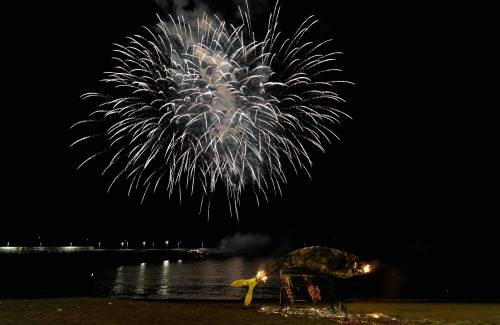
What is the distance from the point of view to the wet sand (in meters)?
17.5

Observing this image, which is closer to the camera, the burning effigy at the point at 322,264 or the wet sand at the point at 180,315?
the wet sand at the point at 180,315

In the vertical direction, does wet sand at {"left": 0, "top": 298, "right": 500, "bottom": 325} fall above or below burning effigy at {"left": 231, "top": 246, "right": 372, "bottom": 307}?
below

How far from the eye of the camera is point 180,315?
61.9ft

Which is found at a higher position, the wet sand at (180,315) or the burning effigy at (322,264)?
the burning effigy at (322,264)

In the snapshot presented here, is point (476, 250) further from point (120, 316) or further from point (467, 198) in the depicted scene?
point (120, 316)

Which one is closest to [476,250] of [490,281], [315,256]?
[490,281]

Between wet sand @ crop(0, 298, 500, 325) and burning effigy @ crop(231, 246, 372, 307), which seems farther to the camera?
burning effigy @ crop(231, 246, 372, 307)

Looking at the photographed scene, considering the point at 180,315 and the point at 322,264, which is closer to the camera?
the point at 180,315

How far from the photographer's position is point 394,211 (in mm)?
154625

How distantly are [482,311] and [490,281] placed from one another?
1302 inches

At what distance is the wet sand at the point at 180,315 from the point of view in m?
17.5

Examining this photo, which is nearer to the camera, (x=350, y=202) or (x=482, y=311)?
(x=482, y=311)

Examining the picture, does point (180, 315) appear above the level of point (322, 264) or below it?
below

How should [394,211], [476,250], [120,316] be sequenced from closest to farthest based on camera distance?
[120,316], [476,250], [394,211]
